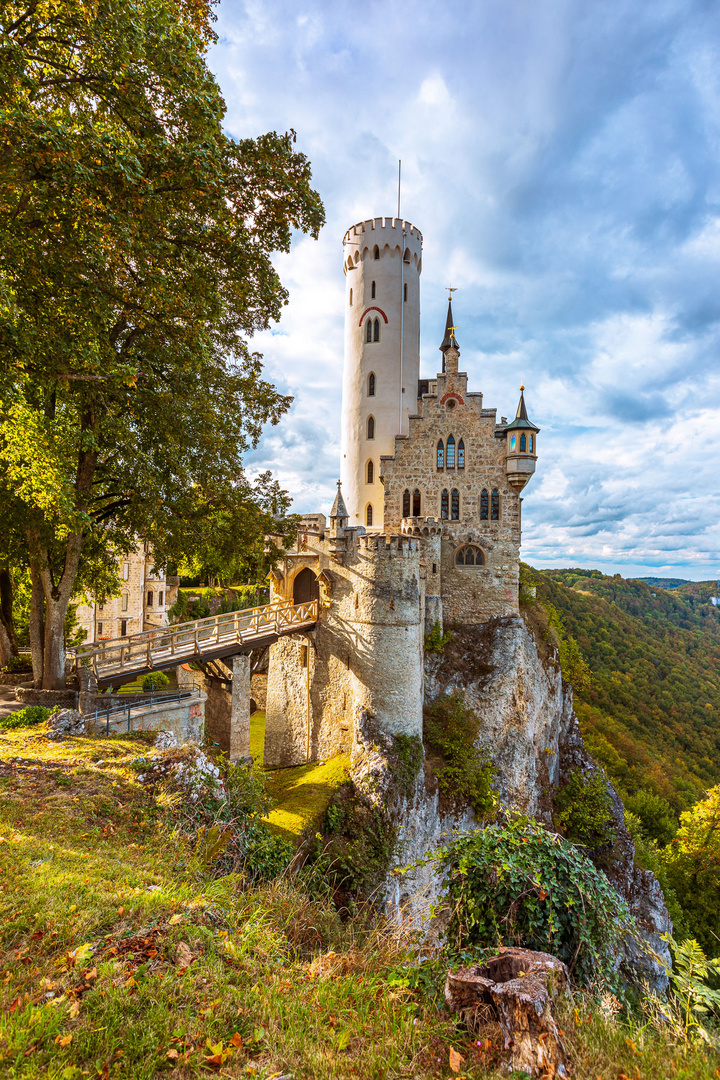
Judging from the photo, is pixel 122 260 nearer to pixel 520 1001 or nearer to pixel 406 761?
pixel 520 1001

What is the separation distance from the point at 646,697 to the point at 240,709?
7525 centimetres

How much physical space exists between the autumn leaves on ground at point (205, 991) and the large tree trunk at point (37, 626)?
360 inches

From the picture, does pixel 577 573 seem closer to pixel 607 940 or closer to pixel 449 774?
pixel 449 774

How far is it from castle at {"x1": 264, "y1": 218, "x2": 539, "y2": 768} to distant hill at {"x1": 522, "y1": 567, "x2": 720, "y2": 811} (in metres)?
9.58

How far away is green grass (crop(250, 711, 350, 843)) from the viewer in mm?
14258

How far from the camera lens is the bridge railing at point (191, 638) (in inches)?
575

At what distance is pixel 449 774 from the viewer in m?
20.5

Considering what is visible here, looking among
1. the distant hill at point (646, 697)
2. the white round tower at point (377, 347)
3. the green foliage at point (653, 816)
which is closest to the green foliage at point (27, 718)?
the white round tower at point (377, 347)

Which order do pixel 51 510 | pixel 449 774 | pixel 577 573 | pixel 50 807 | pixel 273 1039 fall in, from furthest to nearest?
1. pixel 577 573
2. pixel 449 774
3. pixel 51 510
4. pixel 50 807
5. pixel 273 1039

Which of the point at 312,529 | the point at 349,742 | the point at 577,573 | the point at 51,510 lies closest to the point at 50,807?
the point at 51,510

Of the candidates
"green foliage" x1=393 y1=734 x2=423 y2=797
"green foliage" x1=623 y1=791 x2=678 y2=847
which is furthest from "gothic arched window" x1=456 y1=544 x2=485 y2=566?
"green foliage" x1=623 y1=791 x2=678 y2=847

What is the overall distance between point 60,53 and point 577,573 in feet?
526

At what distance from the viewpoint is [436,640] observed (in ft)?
83.0

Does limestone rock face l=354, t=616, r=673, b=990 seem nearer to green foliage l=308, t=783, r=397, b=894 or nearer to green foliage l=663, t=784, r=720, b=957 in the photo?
green foliage l=308, t=783, r=397, b=894
